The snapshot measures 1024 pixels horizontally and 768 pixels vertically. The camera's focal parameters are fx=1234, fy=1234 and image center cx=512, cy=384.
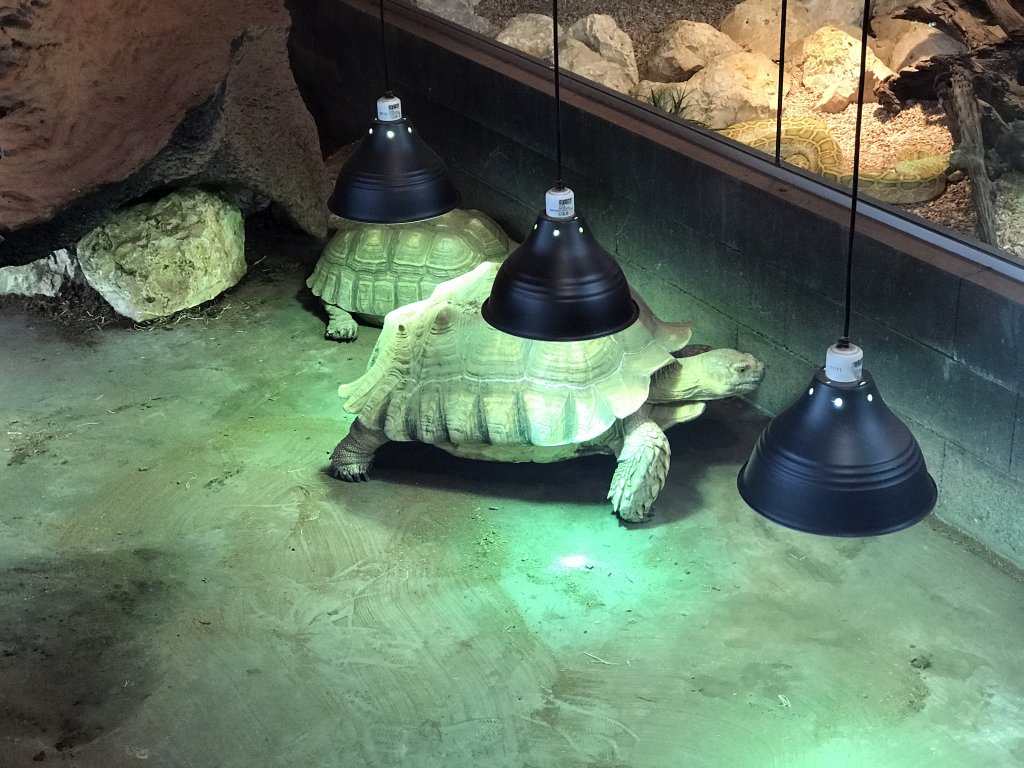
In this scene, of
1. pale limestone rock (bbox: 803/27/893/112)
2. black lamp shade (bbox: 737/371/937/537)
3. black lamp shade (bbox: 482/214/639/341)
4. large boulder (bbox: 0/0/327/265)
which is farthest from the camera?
large boulder (bbox: 0/0/327/265)

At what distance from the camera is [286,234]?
7.78 m

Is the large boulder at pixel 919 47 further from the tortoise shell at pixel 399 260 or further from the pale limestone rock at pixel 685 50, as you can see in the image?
the tortoise shell at pixel 399 260

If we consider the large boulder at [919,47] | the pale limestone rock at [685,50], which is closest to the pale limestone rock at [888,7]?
the large boulder at [919,47]

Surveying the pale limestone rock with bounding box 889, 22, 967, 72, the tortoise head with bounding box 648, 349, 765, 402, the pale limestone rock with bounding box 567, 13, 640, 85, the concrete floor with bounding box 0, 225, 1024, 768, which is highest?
the pale limestone rock with bounding box 889, 22, 967, 72

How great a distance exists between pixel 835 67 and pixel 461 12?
2.82 meters

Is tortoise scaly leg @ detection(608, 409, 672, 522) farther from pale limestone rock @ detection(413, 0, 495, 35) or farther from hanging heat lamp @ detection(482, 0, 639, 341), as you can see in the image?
pale limestone rock @ detection(413, 0, 495, 35)

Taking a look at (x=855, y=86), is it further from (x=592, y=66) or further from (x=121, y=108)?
(x=121, y=108)

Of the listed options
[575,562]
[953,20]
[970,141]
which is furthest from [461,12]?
[575,562]

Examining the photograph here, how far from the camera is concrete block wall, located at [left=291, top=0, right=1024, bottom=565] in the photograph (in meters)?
4.48

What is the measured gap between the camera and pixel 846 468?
239cm

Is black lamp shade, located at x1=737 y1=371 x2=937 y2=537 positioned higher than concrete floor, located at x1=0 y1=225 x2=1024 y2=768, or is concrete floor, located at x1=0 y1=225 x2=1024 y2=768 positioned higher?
black lamp shade, located at x1=737 y1=371 x2=937 y2=537

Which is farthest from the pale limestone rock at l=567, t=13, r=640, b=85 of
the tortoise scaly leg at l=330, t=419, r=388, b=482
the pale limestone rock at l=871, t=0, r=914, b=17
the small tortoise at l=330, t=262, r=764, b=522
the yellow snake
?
the tortoise scaly leg at l=330, t=419, r=388, b=482

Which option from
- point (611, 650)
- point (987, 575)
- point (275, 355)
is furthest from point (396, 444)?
point (987, 575)

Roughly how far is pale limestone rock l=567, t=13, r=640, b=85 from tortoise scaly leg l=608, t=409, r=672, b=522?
228cm
